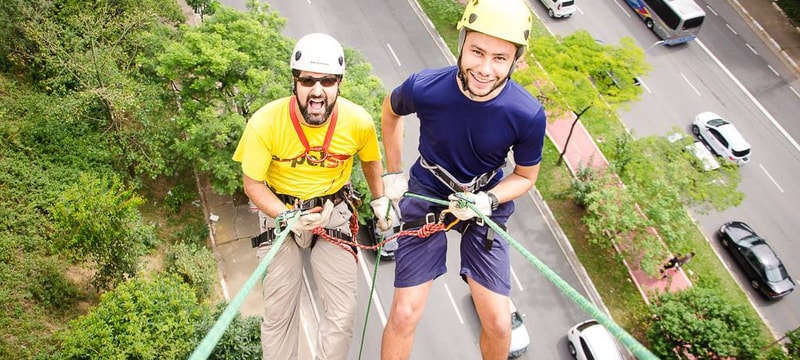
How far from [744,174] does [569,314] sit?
35.2 feet

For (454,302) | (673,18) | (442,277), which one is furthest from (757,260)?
(673,18)

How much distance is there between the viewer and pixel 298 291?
8219mm

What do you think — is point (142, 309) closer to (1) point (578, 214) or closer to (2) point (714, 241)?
(1) point (578, 214)

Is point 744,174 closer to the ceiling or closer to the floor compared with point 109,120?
closer to the floor

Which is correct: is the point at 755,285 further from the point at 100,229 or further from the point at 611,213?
the point at 100,229

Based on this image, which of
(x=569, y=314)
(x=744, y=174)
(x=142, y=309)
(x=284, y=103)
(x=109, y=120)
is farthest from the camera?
(x=744, y=174)

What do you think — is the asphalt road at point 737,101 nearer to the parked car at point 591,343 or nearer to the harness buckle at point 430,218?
the parked car at point 591,343

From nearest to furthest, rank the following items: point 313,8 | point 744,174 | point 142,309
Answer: point 142,309 < point 744,174 < point 313,8

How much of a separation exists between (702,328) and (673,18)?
16.7 metres

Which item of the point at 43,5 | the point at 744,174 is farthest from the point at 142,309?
the point at 744,174

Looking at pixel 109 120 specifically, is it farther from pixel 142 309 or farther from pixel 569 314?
pixel 569 314

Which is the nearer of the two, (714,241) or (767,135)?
(714,241)

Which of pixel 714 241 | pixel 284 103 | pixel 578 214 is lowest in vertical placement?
pixel 714 241

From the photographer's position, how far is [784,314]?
70.4ft
